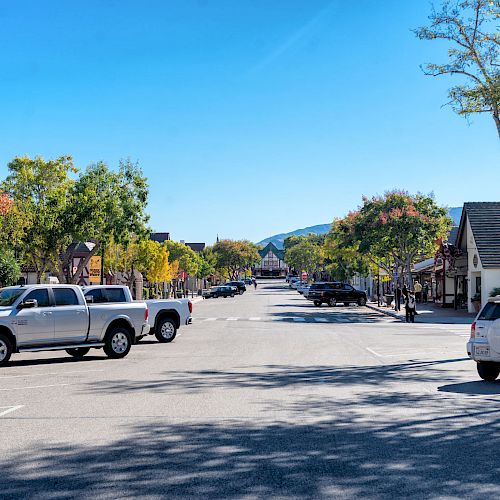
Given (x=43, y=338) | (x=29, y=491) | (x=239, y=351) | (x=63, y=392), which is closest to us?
(x=29, y=491)

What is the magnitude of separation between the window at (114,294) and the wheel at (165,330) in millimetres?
4428

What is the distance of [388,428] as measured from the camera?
9.27m

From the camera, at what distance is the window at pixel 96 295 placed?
19.2 m

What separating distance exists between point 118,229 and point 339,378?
25.9m

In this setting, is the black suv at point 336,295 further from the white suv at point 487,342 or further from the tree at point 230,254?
the tree at point 230,254

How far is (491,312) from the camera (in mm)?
14086

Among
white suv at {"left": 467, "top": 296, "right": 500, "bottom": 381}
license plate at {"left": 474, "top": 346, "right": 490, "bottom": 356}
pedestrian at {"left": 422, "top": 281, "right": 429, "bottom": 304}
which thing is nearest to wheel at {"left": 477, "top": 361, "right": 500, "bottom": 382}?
white suv at {"left": 467, "top": 296, "right": 500, "bottom": 381}

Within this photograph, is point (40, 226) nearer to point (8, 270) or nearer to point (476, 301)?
point (8, 270)

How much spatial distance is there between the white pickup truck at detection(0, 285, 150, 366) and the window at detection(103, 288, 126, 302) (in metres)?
0.43

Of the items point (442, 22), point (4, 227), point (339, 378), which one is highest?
point (442, 22)

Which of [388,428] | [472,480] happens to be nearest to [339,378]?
[388,428]

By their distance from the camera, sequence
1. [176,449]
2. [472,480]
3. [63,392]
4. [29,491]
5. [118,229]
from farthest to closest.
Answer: [118,229], [63,392], [176,449], [472,480], [29,491]

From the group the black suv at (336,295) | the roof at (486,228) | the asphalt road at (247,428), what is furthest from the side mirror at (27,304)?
the black suv at (336,295)

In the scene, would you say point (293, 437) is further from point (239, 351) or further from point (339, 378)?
point (239, 351)
